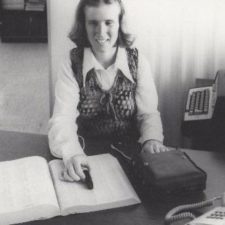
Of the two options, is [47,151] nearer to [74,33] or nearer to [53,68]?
[74,33]

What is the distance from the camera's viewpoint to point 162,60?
1806mm

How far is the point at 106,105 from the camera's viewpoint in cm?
143

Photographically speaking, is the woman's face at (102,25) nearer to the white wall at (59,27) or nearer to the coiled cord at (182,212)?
the white wall at (59,27)

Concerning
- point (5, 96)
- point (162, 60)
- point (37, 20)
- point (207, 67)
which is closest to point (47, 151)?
point (162, 60)

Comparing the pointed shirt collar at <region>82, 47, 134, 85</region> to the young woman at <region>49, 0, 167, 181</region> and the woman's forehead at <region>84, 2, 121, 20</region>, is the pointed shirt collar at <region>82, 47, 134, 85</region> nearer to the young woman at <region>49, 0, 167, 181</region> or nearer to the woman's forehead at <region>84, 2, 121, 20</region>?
the young woman at <region>49, 0, 167, 181</region>

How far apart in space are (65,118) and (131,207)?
458 mm

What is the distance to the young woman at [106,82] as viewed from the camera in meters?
1.36

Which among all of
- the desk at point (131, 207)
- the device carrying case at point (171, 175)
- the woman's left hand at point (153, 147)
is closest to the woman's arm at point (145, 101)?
the woman's left hand at point (153, 147)

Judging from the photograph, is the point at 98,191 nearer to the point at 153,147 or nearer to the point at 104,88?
the point at 153,147

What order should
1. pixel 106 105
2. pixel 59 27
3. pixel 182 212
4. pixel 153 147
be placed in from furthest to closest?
pixel 59 27 → pixel 106 105 → pixel 153 147 → pixel 182 212

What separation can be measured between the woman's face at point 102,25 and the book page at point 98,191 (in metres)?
0.45

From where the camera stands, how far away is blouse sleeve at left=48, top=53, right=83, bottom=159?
1138 mm

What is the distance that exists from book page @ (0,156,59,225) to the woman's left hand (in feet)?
0.90

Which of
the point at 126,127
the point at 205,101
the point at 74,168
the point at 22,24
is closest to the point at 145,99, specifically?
the point at 126,127
